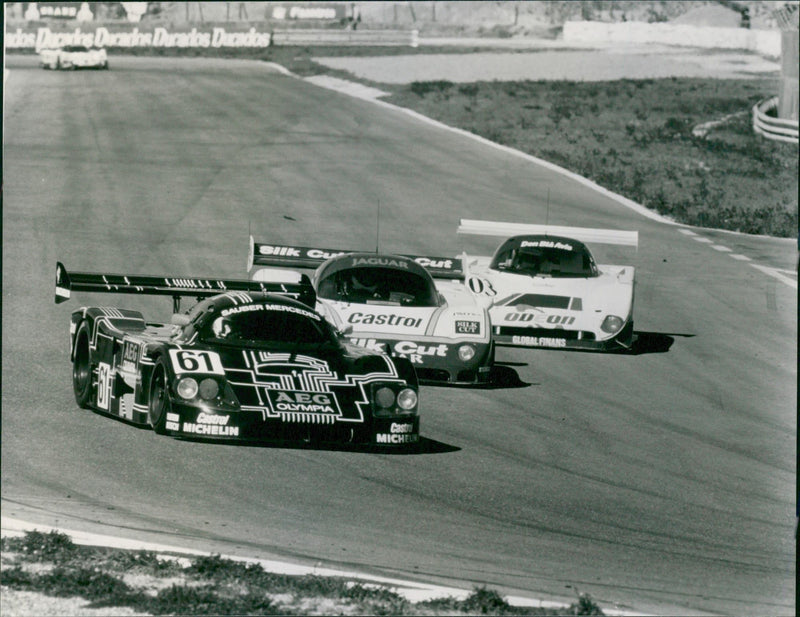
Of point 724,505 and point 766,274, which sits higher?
point 766,274

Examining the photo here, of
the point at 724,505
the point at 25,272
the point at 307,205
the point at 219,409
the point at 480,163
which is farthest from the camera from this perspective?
the point at 480,163

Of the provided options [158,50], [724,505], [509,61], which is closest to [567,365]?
[724,505]

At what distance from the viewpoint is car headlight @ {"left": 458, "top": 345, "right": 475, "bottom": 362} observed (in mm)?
11648

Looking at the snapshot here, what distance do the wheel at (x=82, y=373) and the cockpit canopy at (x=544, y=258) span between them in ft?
13.3

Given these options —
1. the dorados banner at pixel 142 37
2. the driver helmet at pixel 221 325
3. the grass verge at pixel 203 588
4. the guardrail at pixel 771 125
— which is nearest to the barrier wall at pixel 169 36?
the dorados banner at pixel 142 37

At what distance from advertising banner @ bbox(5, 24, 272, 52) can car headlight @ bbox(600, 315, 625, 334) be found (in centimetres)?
395

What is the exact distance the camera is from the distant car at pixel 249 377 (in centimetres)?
986

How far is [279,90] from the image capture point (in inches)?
539

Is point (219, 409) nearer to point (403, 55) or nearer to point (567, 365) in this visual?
point (567, 365)

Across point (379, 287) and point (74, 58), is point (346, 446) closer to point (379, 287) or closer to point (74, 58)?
point (379, 287)

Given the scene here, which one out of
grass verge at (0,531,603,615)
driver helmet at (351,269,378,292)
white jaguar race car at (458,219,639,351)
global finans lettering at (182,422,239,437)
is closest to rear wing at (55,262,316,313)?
driver helmet at (351,269,378,292)

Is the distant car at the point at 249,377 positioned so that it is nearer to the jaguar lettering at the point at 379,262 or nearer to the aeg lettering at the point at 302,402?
the aeg lettering at the point at 302,402

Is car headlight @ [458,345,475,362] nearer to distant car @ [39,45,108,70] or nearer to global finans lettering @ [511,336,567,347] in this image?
global finans lettering @ [511,336,567,347]

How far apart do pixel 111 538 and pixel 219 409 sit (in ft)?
3.88
